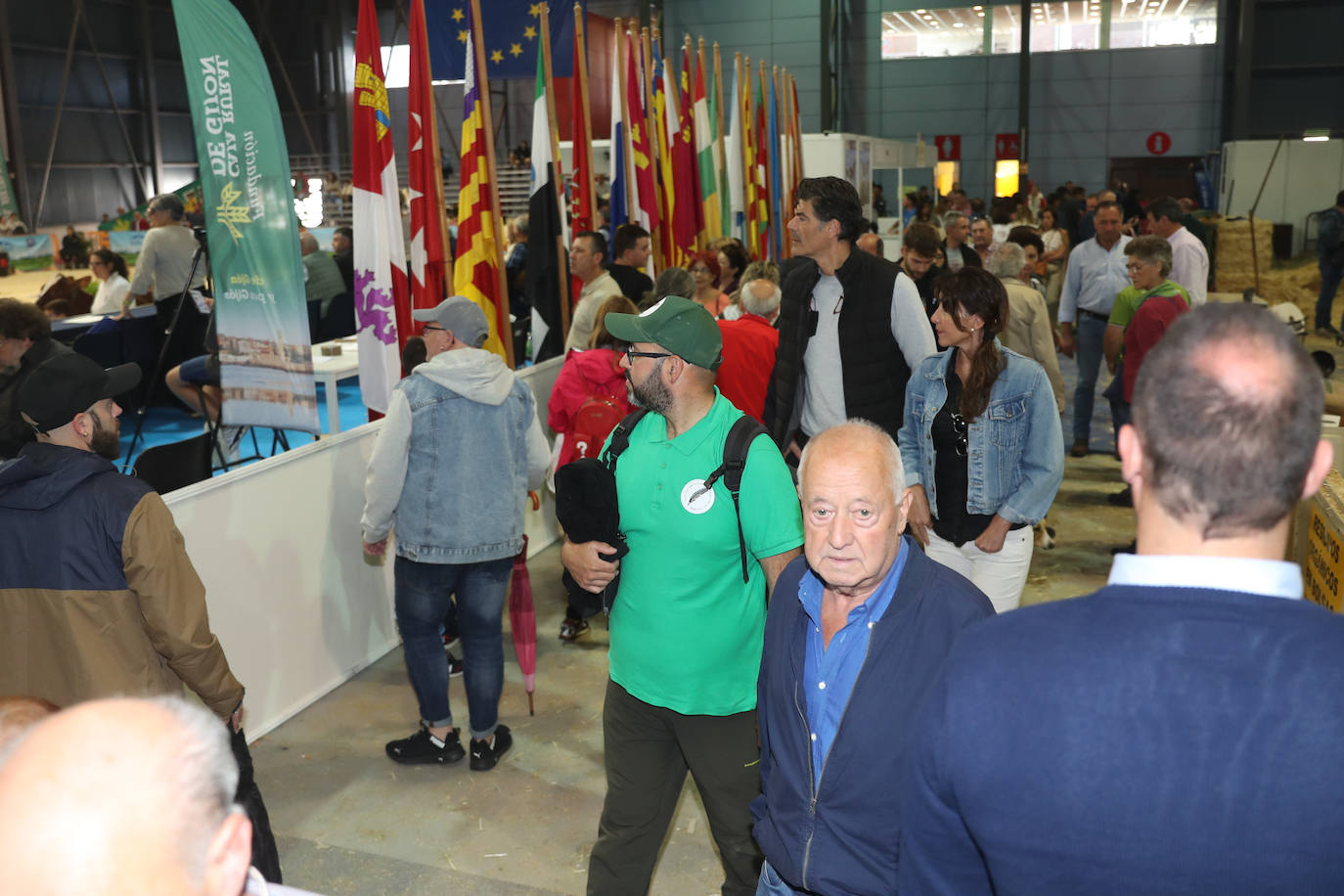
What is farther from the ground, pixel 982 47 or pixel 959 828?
pixel 982 47

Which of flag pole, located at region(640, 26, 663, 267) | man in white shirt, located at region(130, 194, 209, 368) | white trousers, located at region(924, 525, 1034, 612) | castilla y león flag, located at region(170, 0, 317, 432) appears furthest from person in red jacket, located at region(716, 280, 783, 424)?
man in white shirt, located at region(130, 194, 209, 368)

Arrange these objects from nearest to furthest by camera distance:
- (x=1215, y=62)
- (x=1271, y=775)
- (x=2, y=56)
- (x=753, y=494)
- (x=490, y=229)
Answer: (x=1271, y=775)
(x=753, y=494)
(x=490, y=229)
(x=2, y=56)
(x=1215, y=62)

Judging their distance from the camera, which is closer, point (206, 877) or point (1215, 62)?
point (206, 877)

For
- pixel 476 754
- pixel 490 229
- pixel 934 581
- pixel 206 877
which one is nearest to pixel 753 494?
pixel 934 581

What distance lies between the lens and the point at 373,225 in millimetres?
5207

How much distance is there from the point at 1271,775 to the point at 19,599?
2.81 meters

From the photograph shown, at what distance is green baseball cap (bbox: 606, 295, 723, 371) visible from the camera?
2656 millimetres

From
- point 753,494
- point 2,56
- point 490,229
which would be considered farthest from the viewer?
point 2,56

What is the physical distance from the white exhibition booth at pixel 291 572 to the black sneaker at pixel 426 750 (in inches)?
23.3

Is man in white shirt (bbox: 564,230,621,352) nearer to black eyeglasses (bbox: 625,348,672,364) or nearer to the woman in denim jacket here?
the woman in denim jacket

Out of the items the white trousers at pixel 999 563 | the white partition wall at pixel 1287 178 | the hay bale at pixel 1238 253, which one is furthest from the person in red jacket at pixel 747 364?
the white partition wall at pixel 1287 178

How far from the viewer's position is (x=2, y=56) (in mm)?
21281

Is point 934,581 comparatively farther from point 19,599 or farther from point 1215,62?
point 1215,62

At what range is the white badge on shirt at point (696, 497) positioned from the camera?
262 centimetres
